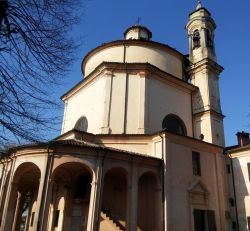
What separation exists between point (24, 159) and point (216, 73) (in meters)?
16.0

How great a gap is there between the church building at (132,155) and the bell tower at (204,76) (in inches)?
3.5

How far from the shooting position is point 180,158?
17.5 m

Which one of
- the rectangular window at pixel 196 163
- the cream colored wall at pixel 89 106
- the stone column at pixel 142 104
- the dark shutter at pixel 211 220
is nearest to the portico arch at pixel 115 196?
the stone column at pixel 142 104

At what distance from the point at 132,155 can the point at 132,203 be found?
7.73 ft

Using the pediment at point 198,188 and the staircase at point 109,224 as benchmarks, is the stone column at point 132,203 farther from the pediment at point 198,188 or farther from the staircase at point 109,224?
the pediment at point 198,188

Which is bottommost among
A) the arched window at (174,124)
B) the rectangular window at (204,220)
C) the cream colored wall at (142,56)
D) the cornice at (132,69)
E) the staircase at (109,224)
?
the staircase at (109,224)

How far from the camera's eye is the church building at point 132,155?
48.3 ft

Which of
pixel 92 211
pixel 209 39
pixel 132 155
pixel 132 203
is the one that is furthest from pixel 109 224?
pixel 209 39

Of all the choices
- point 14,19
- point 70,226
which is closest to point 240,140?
point 70,226

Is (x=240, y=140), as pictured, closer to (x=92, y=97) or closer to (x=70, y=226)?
(x=92, y=97)

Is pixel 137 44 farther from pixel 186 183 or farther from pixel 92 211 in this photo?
pixel 92 211

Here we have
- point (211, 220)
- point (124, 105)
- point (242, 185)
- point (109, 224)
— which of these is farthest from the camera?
point (124, 105)

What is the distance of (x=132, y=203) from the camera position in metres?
14.9

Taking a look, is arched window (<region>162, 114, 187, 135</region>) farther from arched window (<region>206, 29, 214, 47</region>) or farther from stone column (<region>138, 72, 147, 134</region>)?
arched window (<region>206, 29, 214, 47</region>)
